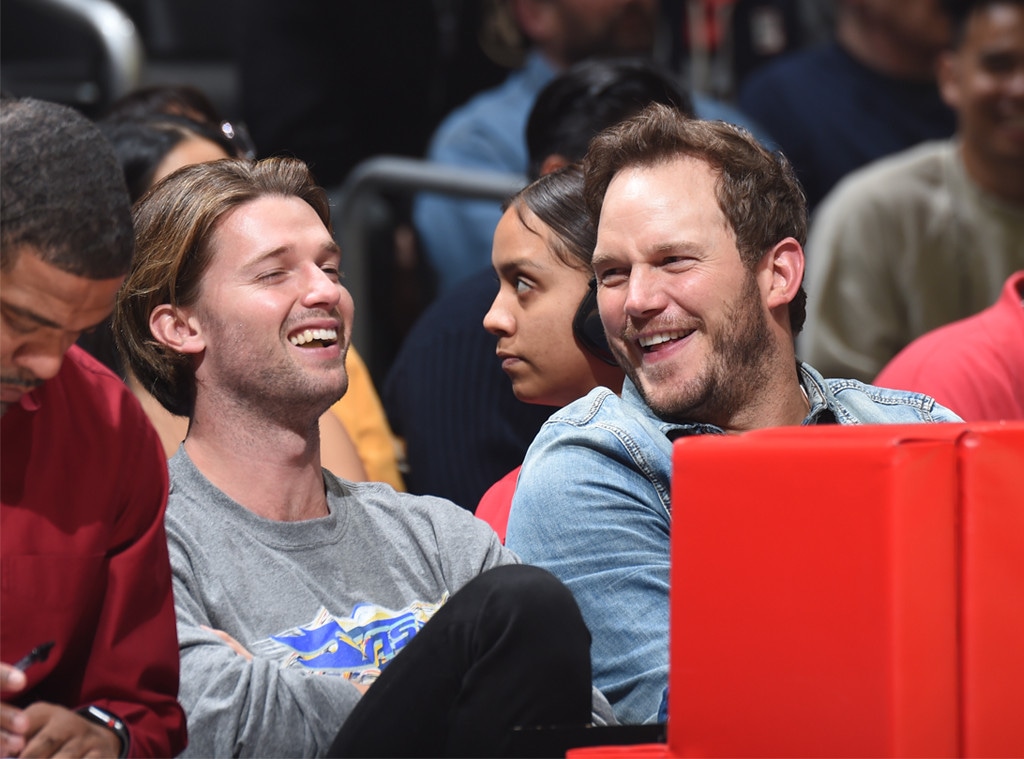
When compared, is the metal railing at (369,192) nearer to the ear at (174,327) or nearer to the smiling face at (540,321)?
the smiling face at (540,321)

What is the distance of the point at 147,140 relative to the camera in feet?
8.85

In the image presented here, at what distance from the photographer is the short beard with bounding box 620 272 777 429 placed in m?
2.04

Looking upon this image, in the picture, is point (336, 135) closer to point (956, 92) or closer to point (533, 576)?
point (956, 92)

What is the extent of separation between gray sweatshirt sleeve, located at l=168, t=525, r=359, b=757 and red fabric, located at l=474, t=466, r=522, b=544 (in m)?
0.48

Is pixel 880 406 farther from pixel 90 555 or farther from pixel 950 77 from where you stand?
pixel 950 77

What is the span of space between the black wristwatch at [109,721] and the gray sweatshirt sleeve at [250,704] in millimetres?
145

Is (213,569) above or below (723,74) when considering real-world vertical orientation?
above

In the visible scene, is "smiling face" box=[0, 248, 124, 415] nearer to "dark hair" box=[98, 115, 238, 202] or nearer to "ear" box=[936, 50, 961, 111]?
"dark hair" box=[98, 115, 238, 202]

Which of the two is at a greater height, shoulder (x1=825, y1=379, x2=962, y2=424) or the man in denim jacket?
the man in denim jacket

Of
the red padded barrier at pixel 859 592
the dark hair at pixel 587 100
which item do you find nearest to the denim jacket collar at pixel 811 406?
the red padded barrier at pixel 859 592

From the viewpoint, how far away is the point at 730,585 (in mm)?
1495

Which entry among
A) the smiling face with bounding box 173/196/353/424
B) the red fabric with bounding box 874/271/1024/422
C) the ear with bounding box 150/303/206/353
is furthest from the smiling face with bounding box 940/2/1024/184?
the ear with bounding box 150/303/206/353

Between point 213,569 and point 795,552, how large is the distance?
686mm

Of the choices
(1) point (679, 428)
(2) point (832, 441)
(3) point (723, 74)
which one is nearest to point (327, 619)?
(1) point (679, 428)
